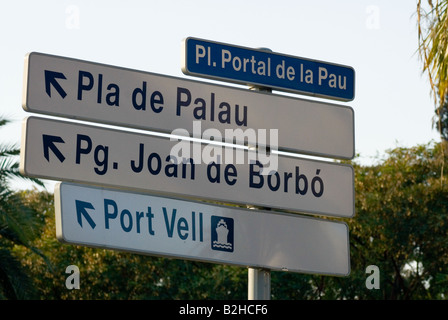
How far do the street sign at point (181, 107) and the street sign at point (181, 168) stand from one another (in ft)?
0.35

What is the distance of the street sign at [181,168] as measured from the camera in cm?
522

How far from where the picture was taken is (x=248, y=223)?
18.9ft

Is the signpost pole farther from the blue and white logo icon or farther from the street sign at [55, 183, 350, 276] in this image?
the blue and white logo icon

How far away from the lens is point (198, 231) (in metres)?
5.55

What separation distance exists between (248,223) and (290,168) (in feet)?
1.71

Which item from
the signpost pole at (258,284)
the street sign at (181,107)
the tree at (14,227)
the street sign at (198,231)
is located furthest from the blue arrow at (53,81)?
the tree at (14,227)

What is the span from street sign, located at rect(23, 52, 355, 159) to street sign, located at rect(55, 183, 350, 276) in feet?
1.64

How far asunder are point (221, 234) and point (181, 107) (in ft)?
2.88

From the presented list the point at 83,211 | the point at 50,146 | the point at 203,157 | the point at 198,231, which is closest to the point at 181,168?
the point at 203,157

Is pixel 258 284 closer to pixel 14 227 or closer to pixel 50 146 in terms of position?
pixel 50 146

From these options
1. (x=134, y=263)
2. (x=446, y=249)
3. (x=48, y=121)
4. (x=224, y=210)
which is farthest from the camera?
(x=134, y=263)

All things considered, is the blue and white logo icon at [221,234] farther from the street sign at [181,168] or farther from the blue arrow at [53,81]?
the blue arrow at [53,81]

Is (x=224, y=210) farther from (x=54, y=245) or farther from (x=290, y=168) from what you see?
(x=54, y=245)
